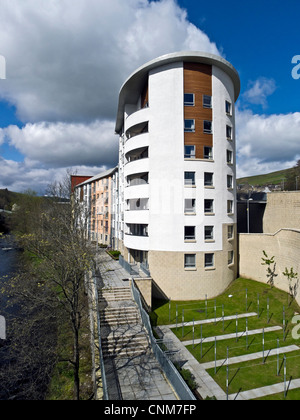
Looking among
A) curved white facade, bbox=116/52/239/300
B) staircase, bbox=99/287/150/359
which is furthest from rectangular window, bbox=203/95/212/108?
staircase, bbox=99/287/150/359

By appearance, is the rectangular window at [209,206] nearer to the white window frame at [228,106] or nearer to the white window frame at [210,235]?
the white window frame at [210,235]

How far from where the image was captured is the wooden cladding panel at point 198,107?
2346 centimetres

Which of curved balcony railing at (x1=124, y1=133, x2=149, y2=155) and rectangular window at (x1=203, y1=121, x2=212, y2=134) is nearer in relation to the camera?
rectangular window at (x1=203, y1=121, x2=212, y2=134)

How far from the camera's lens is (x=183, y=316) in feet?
62.3

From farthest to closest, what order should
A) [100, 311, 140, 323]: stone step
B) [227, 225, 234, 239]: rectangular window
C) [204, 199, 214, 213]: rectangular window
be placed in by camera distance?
[227, 225, 234, 239]: rectangular window, [204, 199, 214, 213]: rectangular window, [100, 311, 140, 323]: stone step

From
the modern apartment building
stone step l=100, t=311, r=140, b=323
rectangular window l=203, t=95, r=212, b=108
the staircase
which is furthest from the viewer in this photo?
the modern apartment building

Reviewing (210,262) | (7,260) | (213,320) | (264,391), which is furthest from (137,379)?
(7,260)

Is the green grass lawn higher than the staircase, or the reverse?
the staircase

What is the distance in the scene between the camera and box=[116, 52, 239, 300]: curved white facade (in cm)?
2295

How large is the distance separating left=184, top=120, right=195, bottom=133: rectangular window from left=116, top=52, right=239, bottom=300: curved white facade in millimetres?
90

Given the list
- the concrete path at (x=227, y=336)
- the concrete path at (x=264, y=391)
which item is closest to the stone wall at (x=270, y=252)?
the concrete path at (x=227, y=336)

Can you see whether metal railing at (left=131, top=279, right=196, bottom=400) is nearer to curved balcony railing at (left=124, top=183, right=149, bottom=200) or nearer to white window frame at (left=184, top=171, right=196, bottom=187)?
curved balcony railing at (left=124, top=183, right=149, bottom=200)

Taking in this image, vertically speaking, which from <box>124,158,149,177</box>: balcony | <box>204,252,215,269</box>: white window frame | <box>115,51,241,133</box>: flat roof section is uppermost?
<box>115,51,241,133</box>: flat roof section

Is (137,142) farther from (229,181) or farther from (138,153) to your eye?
(229,181)
